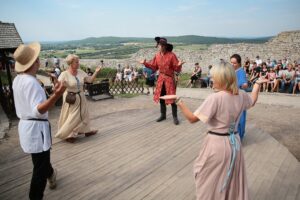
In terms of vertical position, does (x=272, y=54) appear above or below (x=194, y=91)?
above

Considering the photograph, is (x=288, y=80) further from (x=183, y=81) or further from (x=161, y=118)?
(x=161, y=118)

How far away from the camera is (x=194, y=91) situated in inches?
505

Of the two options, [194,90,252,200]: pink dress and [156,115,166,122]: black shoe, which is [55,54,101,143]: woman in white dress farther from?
[194,90,252,200]: pink dress

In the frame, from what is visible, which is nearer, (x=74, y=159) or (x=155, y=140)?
(x=74, y=159)

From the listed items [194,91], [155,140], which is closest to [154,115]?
[155,140]

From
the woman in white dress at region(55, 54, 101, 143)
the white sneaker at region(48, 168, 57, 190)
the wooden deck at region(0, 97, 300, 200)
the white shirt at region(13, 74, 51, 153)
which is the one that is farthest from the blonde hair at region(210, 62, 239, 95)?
the woman in white dress at region(55, 54, 101, 143)

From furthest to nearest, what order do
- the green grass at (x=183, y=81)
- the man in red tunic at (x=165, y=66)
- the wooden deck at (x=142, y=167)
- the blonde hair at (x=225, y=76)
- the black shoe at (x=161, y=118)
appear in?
the green grass at (x=183, y=81)
the black shoe at (x=161, y=118)
the man in red tunic at (x=165, y=66)
the wooden deck at (x=142, y=167)
the blonde hair at (x=225, y=76)

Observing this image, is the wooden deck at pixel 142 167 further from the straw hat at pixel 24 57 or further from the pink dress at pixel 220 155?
the straw hat at pixel 24 57

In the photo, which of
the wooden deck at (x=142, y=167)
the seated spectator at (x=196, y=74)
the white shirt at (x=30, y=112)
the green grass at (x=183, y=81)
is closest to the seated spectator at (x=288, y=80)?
the seated spectator at (x=196, y=74)

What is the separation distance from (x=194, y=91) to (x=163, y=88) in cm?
711

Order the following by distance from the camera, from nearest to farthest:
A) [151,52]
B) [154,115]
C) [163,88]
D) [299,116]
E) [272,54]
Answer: [163,88] → [154,115] → [299,116] → [272,54] → [151,52]

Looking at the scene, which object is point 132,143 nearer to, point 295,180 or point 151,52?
point 295,180

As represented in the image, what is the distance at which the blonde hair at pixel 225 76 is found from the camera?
7.06 feet

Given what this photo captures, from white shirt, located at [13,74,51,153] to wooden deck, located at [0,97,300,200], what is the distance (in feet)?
2.87
